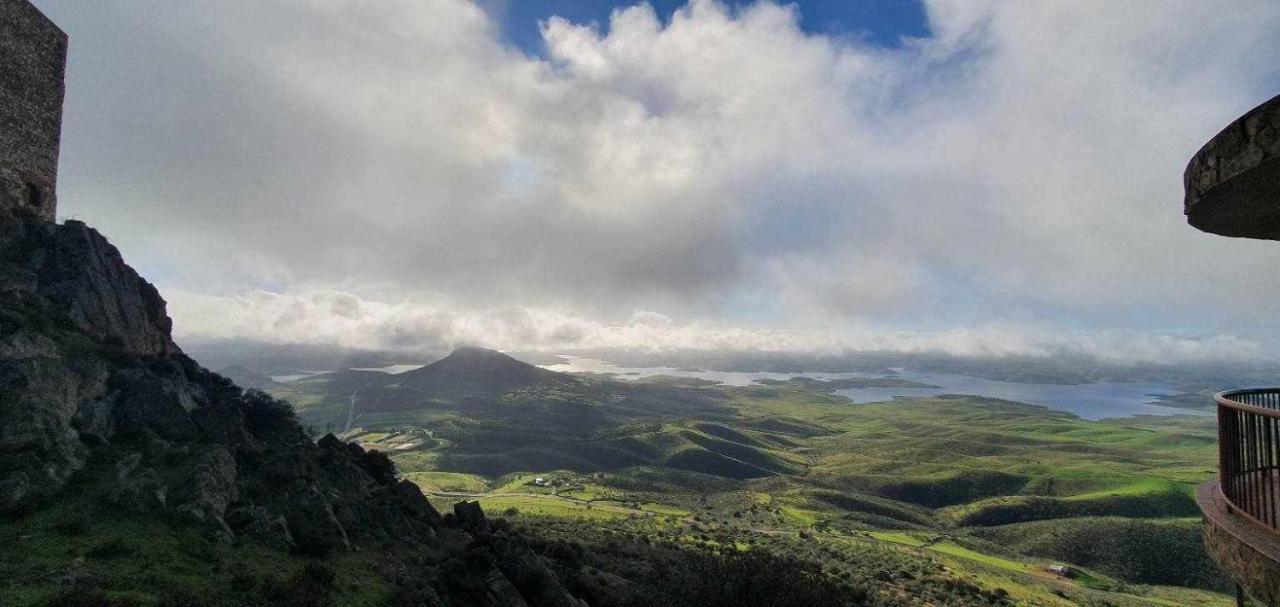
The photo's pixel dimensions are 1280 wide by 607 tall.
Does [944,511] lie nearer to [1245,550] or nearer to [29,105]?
[1245,550]

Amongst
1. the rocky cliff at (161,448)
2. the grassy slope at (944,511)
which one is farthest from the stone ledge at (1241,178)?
the grassy slope at (944,511)

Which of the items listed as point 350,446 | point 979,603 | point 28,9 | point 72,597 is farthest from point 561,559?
point 979,603

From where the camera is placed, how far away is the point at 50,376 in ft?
64.5

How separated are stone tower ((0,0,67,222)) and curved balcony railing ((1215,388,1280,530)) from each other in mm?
38443

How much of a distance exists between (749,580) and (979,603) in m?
47.8

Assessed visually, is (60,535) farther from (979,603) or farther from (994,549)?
(994,549)

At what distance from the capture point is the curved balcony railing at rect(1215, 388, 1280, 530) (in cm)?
597

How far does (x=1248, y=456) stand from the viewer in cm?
688

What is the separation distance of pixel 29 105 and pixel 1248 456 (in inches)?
1564

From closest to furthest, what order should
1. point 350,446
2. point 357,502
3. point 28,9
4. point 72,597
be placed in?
point 72,597, point 28,9, point 357,502, point 350,446

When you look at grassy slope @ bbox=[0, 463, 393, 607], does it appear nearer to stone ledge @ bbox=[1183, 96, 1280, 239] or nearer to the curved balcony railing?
the curved balcony railing

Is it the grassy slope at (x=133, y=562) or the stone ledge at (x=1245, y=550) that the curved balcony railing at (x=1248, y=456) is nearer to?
the stone ledge at (x=1245, y=550)

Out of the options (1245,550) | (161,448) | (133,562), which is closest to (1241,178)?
(1245,550)

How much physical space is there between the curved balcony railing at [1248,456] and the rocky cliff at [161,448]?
74.2 ft
